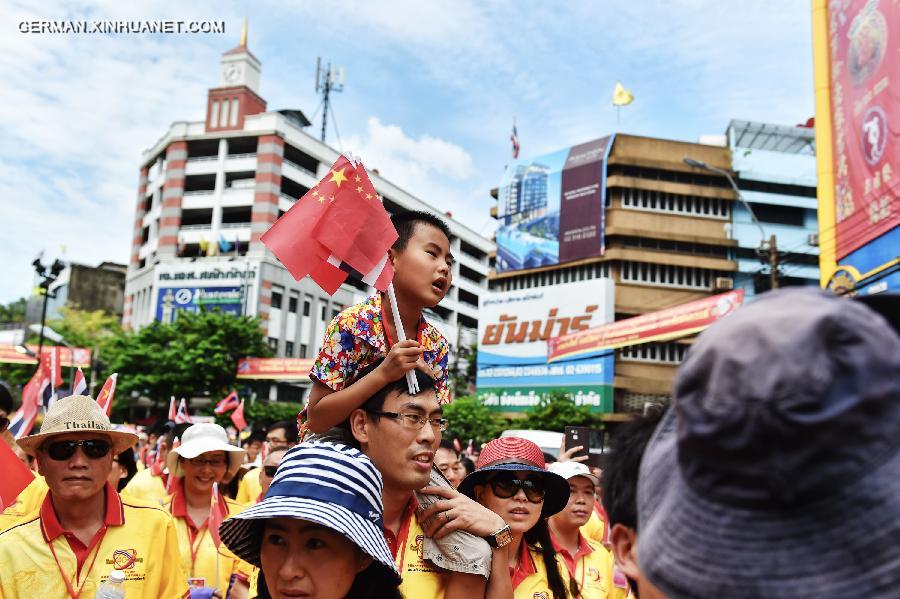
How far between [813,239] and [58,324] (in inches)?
1683

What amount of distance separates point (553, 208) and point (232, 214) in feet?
63.2

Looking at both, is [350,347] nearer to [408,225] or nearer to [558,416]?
[408,225]

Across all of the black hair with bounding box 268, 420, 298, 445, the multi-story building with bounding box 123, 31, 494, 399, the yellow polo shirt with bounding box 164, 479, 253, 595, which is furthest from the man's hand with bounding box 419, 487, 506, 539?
the multi-story building with bounding box 123, 31, 494, 399

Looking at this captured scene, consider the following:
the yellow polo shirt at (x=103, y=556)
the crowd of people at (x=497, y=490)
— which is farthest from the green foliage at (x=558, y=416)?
the yellow polo shirt at (x=103, y=556)

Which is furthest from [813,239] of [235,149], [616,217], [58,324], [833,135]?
[58,324]

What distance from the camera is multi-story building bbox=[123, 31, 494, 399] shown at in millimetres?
44469

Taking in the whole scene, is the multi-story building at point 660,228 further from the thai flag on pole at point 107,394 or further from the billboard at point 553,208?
the thai flag on pole at point 107,394

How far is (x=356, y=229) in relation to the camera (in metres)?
3.21

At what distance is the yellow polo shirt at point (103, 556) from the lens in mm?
3455

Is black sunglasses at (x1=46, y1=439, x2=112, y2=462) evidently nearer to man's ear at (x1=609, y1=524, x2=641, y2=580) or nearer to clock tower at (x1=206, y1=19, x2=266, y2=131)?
man's ear at (x1=609, y1=524, x2=641, y2=580)

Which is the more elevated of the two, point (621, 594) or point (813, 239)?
point (813, 239)

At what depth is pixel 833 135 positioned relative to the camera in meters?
20.0

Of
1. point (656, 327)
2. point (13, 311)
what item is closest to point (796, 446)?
point (656, 327)

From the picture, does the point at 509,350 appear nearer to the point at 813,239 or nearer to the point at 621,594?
the point at 813,239
